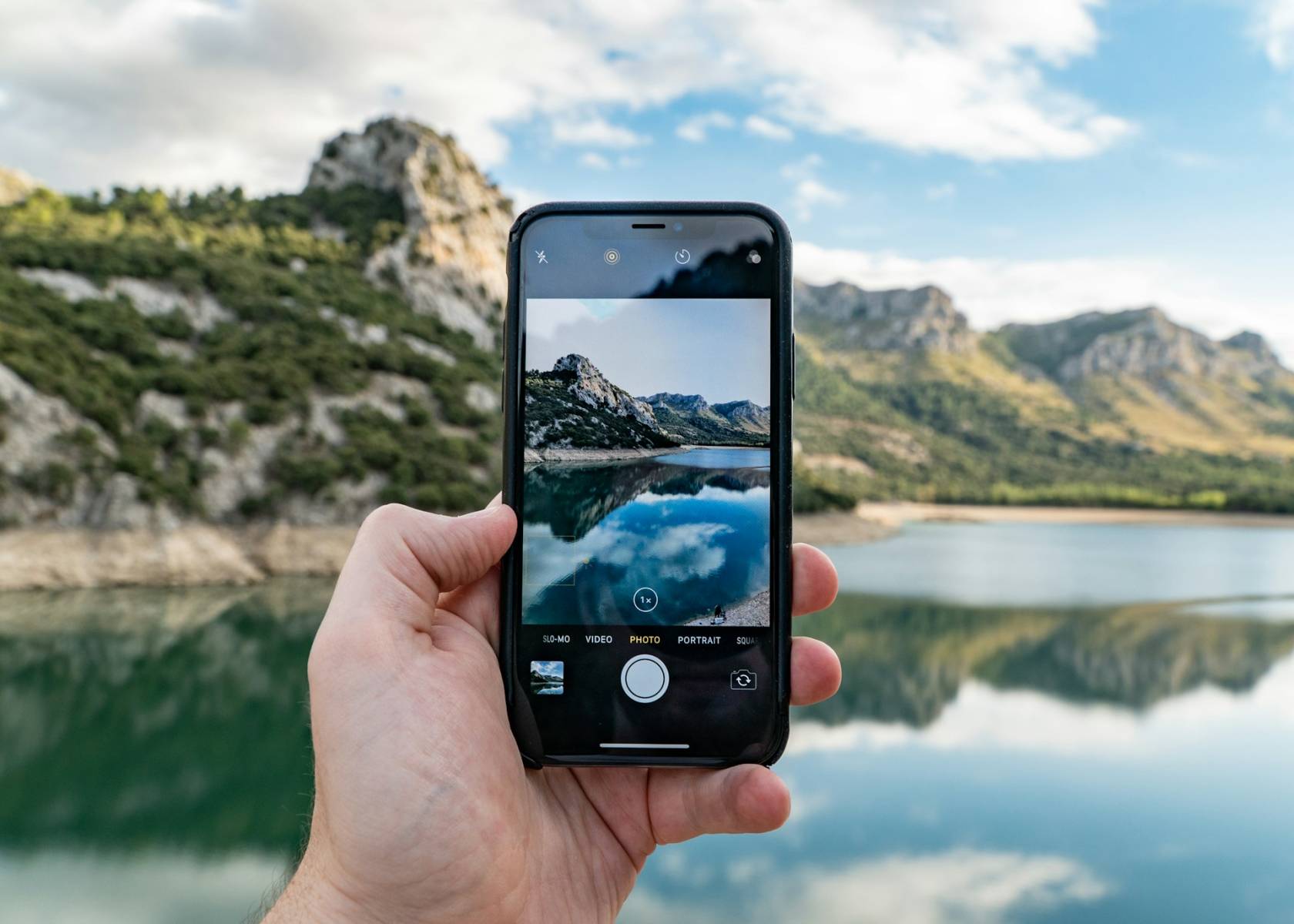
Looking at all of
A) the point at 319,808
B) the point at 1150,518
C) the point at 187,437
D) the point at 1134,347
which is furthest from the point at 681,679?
the point at 1134,347

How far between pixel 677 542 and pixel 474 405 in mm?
22471

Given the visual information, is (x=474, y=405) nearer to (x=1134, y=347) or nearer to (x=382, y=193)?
(x=382, y=193)

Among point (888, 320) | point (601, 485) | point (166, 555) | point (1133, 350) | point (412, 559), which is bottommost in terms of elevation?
point (166, 555)

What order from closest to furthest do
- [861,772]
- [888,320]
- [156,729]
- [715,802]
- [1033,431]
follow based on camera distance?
[715,802]
[156,729]
[861,772]
[1033,431]
[888,320]

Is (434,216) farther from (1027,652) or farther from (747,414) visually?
(747,414)

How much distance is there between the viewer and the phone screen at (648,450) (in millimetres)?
1804

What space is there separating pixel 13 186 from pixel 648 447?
5013 centimetres

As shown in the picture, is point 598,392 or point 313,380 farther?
point 313,380

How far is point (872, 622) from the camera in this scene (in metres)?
15.5

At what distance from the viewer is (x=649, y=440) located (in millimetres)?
1901

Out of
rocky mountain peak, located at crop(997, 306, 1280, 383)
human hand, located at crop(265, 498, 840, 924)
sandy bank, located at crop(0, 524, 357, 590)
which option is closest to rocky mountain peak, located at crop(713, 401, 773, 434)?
human hand, located at crop(265, 498, 840, 924)

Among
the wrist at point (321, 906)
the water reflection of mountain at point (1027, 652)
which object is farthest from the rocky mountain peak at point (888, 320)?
the wrist at point (321, 906)

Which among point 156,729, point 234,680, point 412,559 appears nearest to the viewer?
point 412,559

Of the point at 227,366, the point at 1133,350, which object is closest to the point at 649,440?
the point at 227,366
